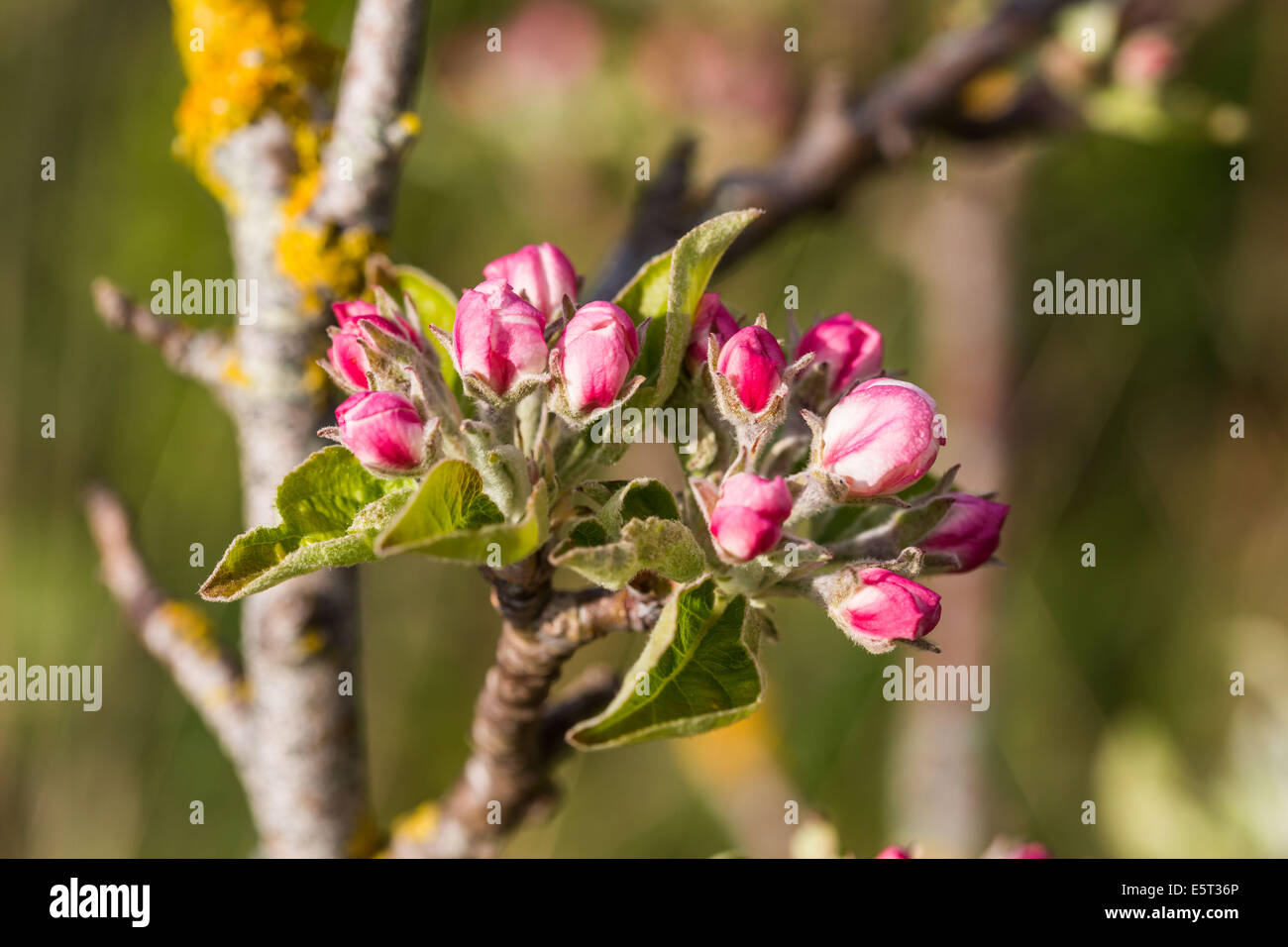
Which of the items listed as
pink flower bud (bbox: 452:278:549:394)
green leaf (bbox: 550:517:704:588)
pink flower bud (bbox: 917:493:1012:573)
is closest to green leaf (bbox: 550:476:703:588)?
green leaf (bbox: 550:517:704:588)

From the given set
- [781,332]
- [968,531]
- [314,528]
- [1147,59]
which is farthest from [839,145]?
[781,332]

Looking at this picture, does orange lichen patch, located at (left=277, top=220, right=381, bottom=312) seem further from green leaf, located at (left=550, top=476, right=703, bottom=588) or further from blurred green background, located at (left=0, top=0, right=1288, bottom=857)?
blurred green background, located at (left=0, top=0, right=1288, bottom=857)

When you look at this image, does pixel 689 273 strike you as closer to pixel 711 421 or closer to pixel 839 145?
pixel 711 421

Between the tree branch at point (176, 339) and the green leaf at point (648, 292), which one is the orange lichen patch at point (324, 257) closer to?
the tree branch at point (176, 339)

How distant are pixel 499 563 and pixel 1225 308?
11.3ft

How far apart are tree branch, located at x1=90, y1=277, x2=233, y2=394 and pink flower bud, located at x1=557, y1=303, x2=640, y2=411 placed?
0.58 meters

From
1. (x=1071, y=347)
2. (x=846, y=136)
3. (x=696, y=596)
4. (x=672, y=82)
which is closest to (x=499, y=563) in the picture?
(x=696, y=596)

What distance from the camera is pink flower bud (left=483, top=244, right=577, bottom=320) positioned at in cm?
88

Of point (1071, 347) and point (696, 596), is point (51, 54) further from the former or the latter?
point (1071, 347)

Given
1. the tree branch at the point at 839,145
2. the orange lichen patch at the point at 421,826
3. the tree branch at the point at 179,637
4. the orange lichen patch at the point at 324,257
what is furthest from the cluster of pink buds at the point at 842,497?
the tree branch at the point at 179,637

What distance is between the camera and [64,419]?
2.46m

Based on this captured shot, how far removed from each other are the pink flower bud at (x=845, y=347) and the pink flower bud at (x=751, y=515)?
0.65 ft

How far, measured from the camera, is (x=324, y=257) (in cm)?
107

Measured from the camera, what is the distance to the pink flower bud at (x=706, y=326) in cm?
83
